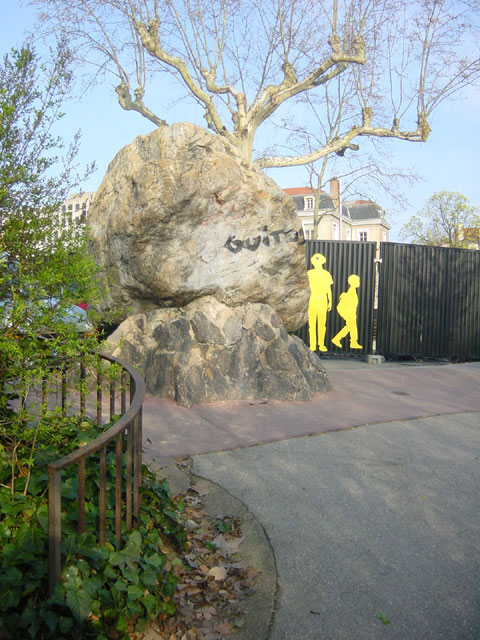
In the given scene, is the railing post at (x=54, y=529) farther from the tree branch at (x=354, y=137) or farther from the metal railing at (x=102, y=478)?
the tree branch at (x=354, y=137)

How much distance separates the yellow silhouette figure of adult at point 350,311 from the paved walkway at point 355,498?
5.04 metres

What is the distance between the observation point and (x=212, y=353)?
6949mm

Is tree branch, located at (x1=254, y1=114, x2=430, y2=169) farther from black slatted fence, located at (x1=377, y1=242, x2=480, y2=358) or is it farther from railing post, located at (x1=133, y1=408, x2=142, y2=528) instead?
railing post, located at (x1=133, y1=408, x2=142, y2=528)

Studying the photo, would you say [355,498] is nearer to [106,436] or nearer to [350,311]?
[106,436]

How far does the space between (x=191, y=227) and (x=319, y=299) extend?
603 cm

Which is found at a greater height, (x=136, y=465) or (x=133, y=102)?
(x=133, y=102)

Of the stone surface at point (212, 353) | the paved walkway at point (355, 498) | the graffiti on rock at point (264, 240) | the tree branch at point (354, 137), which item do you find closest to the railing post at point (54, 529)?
the paved walkway at point (355, 498)

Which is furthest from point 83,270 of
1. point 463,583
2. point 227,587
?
point 463,583

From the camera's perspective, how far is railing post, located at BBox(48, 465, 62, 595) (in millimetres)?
2111

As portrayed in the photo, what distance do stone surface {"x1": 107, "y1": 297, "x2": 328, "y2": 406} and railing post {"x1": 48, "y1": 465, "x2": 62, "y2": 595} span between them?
4.30 meters

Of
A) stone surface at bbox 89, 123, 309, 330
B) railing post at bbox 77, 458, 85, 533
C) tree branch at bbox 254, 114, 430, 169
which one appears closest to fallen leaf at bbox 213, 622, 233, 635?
railing post at bbox 77, 458, 85, 533

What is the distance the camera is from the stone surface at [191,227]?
7008 millimetres

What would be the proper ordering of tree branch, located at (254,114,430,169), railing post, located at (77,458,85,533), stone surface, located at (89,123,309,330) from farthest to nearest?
tree branch, located at (254,114,430,169)
stone surface, located at (89,123,309,330)
railing post, located at (77,458,85,533)

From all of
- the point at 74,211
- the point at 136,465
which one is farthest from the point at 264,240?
the point at 136,465
